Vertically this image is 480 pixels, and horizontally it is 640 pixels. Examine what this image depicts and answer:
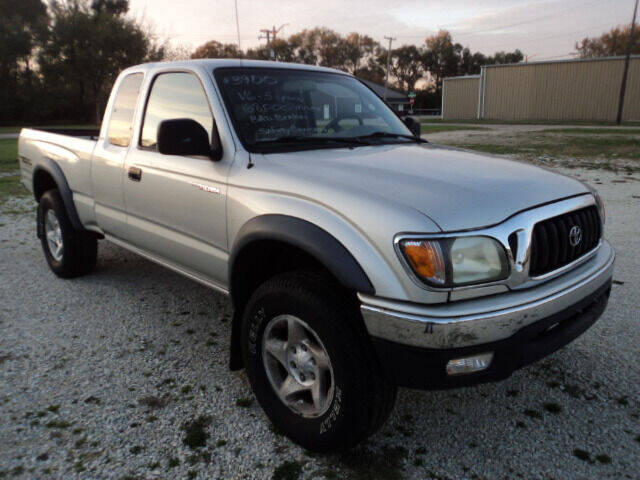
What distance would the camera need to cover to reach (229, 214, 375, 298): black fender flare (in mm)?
2039

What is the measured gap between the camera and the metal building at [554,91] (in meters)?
39.6

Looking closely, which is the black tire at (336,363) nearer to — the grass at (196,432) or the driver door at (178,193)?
the grass at (196,432)

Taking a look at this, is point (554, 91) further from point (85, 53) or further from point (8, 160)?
point (8, 160)

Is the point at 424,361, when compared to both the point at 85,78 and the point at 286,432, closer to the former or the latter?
the point at 286,432

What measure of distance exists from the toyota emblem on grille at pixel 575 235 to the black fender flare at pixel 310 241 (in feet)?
3.31

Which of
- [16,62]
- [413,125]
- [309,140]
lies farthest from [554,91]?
[309,140]

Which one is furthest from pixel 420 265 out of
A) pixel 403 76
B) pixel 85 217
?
pixel 403 76

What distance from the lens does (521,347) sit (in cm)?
204

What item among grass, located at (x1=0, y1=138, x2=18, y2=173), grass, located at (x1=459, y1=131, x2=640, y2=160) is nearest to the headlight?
grass, located at (x1=459, y1=131, x2=640, y2=160)

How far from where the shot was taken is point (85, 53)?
122ft

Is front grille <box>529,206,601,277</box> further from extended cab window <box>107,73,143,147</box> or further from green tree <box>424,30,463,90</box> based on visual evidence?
green tree <box>424,30,463,90</box>

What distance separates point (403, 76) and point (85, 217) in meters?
86.7

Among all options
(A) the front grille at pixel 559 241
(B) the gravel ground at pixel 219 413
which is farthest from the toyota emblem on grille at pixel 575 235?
(B) the gravel ground at pixel 219 413

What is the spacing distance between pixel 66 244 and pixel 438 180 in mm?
3555
